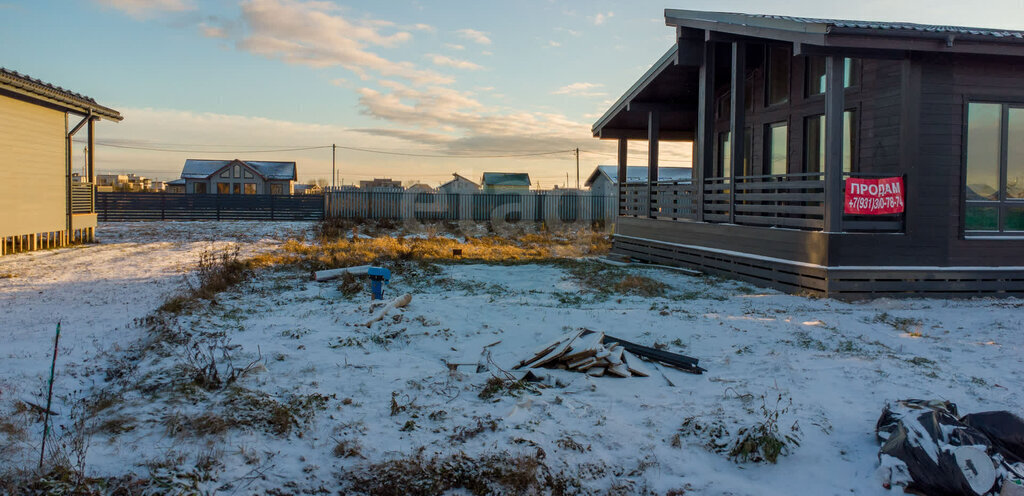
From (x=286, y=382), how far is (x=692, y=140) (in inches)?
615

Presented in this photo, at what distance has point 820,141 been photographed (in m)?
11.8

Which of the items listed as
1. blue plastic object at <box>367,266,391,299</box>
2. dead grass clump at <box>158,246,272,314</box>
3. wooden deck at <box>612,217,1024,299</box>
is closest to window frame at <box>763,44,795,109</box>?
wooden deck at <box>612,217,1024,299</box>

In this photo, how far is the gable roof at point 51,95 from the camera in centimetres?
1370

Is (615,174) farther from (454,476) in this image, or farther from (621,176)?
(454,476)

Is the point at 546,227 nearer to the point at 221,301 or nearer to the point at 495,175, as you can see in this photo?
the point at 221,301

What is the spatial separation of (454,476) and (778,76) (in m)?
12.1

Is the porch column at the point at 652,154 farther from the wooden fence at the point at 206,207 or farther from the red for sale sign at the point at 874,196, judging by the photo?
the wooden fence at the point at 206,207

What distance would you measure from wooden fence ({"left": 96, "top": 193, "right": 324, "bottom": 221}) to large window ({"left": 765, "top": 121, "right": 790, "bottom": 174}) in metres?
23.5

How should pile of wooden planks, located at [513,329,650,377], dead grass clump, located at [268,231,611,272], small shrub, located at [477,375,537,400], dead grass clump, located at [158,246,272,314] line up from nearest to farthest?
small shrub, located at [477,375,537,400] → pile of wooden planks, located at [513,329,650,377] → dead grass clump, located at [158,246,272,314] → dead grass clump, located at [268,231,611,272]

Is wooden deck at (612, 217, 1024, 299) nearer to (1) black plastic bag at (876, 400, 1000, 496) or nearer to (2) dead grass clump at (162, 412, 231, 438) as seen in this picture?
(1) black plastic bag at (876, 400, 1000, 496)

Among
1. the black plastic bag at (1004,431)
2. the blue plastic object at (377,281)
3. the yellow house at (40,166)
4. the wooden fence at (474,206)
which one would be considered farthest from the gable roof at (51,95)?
the black plastic bag at (1004,431)

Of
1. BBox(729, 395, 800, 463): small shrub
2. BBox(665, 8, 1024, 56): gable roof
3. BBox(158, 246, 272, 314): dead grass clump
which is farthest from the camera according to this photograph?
BBox(665, 8, 1024, 56): gable roof

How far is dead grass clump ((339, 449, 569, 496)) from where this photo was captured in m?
3.57

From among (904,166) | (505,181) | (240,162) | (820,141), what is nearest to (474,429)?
(904,166)
